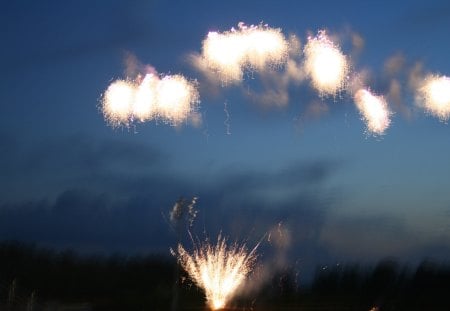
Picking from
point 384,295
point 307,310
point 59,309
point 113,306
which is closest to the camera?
point 59,309

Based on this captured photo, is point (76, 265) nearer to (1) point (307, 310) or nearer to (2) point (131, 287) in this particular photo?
(2) point (131, 287)

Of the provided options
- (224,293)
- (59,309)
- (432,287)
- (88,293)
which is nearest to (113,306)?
(59,309)

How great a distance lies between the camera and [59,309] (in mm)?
40312

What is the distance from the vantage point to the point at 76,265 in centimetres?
6906

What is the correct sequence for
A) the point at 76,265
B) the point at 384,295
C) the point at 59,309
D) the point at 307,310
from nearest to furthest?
the point at 59,309 → the point at 307,310 → the point at 384,295 → the point at 76,265

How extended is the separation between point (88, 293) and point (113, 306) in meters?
14.2

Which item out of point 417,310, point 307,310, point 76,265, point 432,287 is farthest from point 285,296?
point 76,265

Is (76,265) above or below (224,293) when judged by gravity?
above

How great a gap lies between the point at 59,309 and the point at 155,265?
1266 inches

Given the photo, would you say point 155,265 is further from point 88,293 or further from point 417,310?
point 417,310

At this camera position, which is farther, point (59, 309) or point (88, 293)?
point (88, 293)

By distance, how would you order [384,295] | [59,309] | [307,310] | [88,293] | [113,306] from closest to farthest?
[59,309], [113,306], [307,310], [88,293], [384,295]

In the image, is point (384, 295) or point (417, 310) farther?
point (384, 295)

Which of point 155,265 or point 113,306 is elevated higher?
point 155,265
